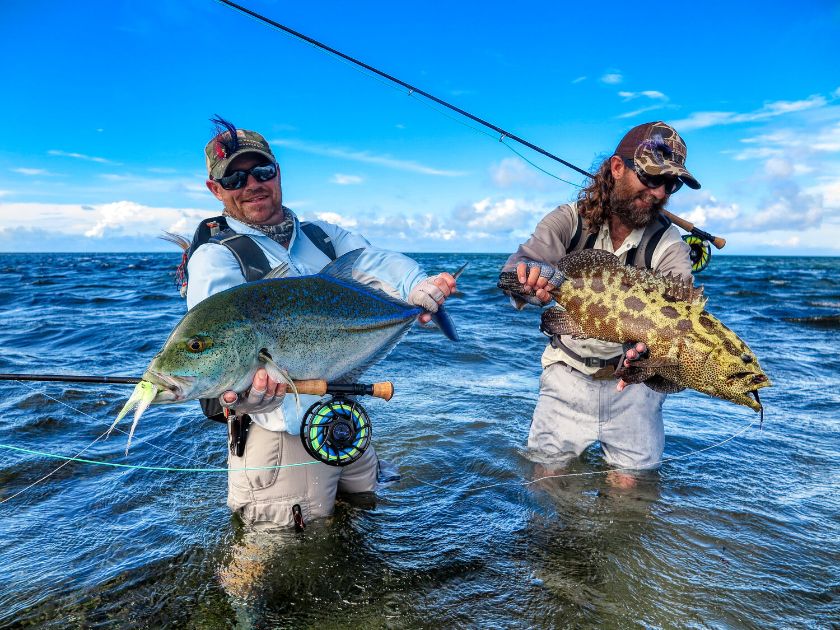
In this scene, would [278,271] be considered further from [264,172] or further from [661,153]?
[661,153]

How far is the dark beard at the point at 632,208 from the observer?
464cm

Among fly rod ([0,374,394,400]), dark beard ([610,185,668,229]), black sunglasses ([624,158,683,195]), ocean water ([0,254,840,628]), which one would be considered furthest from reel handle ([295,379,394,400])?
black sunglasses ([624,158,683,195])

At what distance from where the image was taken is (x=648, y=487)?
4.96 m

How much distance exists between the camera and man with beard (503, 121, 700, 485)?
454 cm

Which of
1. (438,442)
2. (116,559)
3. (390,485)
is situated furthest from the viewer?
(438,442)

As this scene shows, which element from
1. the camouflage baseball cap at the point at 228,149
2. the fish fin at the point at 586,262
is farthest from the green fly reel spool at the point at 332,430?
the fish fin at the point at 586,262

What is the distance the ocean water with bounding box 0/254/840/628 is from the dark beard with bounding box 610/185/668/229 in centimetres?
224

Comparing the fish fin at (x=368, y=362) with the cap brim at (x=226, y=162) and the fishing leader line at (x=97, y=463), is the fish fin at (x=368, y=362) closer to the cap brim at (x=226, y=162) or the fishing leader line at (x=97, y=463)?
the fishing leader line at (x=97, y=463)

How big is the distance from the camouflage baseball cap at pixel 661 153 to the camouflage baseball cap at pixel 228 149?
280 cm

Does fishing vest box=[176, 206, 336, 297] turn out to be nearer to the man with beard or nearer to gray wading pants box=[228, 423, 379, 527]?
gray wading pants box=[228, 423, 379, 527]

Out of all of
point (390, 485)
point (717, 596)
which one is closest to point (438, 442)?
point (390, 485)

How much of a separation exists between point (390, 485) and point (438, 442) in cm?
110

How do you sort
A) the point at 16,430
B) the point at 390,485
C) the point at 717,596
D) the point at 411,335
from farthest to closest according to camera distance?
the point at 411,335 → the point at 16,430 → the point at 390,485 → the point at 717,596

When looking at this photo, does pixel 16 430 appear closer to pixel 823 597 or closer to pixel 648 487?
pixel 648 487
